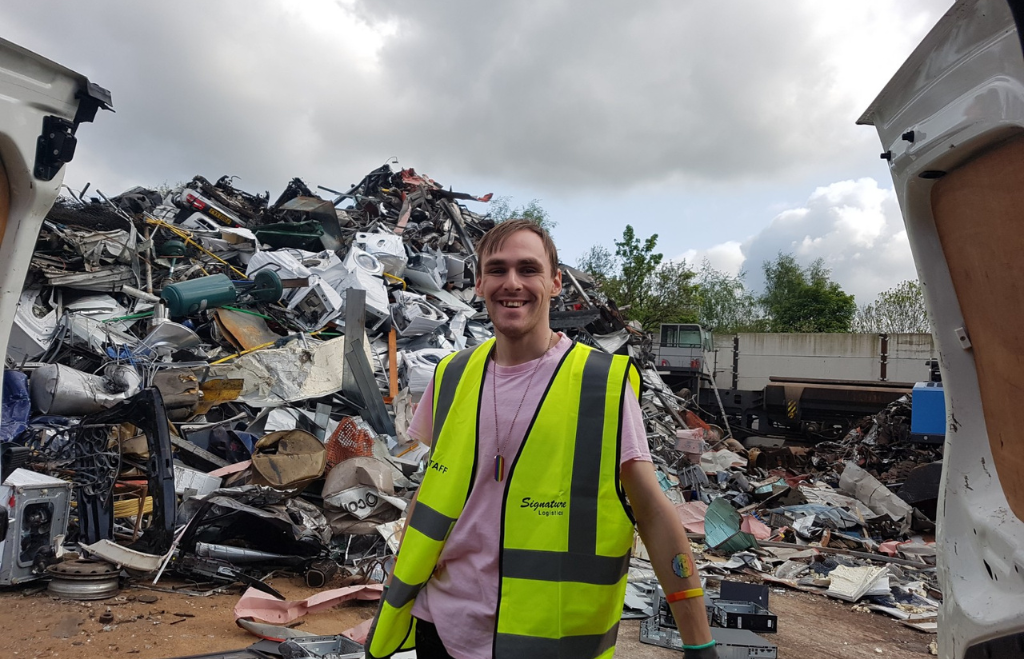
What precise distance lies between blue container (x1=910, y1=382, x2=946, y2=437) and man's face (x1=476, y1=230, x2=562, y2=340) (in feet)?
23.7

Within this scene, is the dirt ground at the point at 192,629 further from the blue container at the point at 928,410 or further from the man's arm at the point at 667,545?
the man's arm at the point at 667,545

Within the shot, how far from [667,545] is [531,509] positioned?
0.88 ft

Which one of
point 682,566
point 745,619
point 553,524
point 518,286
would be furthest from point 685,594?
point 745,619

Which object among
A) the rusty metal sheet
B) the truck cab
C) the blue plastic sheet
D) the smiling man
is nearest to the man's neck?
the smiling man

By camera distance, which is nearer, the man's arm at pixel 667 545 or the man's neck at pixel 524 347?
the man's arm at pixel 667 545

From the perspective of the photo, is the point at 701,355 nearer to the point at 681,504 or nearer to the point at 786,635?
the point at 681,504

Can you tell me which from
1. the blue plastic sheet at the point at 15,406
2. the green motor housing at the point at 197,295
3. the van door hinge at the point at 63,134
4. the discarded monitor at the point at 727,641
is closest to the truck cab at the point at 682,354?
the green motor housing at the point at 197,295

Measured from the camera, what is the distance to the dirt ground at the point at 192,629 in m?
4.05

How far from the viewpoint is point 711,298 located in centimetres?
4022

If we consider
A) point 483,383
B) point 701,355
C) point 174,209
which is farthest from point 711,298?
point 483,383

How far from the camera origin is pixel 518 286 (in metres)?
1.49

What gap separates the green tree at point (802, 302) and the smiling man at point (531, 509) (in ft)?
118

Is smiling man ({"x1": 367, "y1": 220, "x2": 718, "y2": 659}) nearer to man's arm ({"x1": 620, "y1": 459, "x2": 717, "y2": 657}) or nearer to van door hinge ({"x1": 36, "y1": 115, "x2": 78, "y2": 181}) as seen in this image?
man's arm ({"x1": 620, "y1": 459, "x2": 717, "y2": 657})

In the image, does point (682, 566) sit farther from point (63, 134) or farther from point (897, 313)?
point (897, 313)
